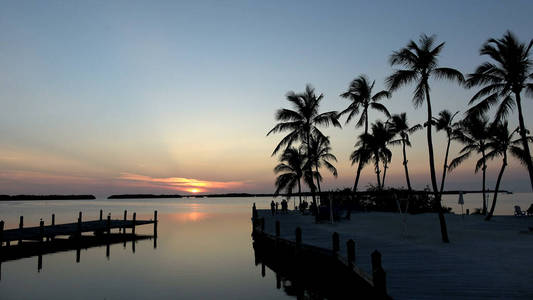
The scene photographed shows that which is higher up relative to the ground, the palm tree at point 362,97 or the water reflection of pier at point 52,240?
the palm tree at point 362,97

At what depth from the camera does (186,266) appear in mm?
27547

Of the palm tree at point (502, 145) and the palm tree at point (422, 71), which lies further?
the palm tree at point (502, 145)

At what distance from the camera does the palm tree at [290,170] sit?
5591 cm

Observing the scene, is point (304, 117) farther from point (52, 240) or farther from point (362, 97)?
point (52, 240)

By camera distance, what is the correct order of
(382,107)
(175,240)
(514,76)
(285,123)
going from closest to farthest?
(514,76)
(382,107)
(285,123)
(175,240)

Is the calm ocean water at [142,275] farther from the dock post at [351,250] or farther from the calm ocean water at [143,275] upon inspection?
the dock post at [351,250]

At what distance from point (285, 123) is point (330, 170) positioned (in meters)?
14.6

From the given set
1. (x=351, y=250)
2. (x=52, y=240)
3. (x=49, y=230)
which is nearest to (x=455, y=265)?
(x=351, y=250)

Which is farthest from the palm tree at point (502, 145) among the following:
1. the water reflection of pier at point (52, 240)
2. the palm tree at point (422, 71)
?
the water reflection of pier at point (52, 240)

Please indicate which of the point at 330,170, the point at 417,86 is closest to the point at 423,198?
the point at 330,170

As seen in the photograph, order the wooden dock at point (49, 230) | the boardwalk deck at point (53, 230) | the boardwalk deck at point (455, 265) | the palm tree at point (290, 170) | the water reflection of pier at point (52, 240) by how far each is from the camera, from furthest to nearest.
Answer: the palm tree at point (290, 170)
the boardwalk deck at point (53, 230)
the water reflection of pier at point (52, 240)
the wooden dock at point (49, 230)
the boardwalk deck at point (455, 265)

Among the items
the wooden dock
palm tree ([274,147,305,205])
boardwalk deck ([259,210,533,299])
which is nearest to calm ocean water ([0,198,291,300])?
the wooden dock

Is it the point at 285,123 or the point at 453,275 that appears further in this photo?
the point at 285,123

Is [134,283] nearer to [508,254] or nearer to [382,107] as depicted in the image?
[508,254]
